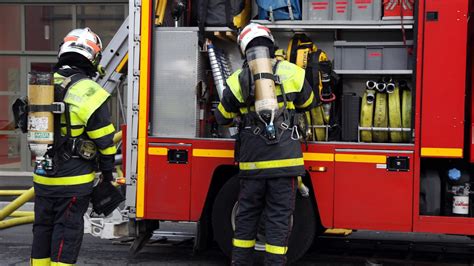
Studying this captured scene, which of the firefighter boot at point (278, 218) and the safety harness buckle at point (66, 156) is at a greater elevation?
the safety harness buckle at point (66, 156)

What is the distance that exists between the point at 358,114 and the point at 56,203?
2548 mm

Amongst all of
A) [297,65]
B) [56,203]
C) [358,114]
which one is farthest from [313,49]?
[56,203]

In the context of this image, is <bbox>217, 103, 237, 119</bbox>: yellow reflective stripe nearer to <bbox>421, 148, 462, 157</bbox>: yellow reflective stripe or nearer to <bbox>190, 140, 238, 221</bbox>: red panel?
<bbox>190, 140, 238, 221</bbox>: red panel

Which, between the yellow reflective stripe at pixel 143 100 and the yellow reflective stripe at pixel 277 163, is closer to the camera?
the yellow reflective stripe at pixel 277 163

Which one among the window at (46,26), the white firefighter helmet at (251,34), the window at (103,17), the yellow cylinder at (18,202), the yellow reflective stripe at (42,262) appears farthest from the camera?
the window at (46,26)

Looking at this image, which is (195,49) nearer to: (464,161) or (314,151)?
(314,151)

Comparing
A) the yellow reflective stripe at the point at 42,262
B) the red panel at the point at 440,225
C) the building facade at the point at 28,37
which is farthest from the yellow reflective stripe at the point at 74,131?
the building facade at the point at 28,37

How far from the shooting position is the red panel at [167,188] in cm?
559

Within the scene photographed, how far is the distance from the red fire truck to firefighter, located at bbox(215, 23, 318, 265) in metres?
0.49

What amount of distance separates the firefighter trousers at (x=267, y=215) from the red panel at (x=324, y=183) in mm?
432

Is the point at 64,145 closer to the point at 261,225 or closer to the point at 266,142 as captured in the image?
the point at 266,142

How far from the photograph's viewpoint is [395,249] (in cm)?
634

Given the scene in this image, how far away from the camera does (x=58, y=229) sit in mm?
4586

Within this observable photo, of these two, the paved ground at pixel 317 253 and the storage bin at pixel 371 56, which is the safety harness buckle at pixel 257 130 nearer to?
the storage bin at pixel 371 56
